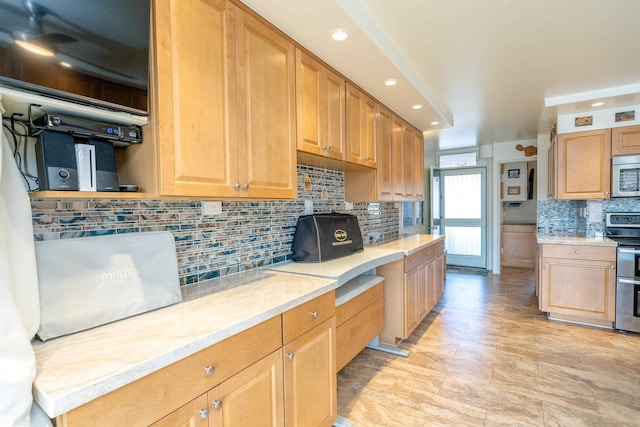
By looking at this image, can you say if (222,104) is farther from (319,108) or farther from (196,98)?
(319,108)

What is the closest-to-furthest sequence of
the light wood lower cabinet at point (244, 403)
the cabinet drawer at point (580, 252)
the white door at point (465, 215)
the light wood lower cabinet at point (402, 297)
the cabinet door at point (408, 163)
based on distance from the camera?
1. the light wood lower cabinet at point (244, 403)
2. the light wood lower cabinet at point (402, 297)
3. the cabinet drawer at point (580, 252)
4. the cabinet door at point (408, 163)
5. the white door at point (465, 215)

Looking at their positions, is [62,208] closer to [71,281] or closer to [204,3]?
[71,281]

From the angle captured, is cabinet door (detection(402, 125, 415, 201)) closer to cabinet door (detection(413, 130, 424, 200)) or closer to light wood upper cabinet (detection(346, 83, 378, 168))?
cabinet door (detection(413, 130, 424, 200))

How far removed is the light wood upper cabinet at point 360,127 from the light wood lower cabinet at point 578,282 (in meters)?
2.31

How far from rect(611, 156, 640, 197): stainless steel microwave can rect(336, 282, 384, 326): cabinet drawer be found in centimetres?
281

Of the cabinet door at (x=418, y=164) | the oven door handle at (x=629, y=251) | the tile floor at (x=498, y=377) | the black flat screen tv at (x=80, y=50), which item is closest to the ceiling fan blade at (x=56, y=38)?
→ the black flat screen tv at (x=80, y=50)

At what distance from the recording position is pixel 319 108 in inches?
80.5

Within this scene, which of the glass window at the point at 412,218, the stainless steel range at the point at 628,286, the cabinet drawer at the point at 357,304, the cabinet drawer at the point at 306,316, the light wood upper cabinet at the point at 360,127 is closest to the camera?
the cabinet drawer at the point at 306,316

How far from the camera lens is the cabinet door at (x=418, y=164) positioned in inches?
150

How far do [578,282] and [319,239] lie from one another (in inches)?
115

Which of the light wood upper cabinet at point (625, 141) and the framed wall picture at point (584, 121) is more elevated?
the framed wall picture at point (584, 121)

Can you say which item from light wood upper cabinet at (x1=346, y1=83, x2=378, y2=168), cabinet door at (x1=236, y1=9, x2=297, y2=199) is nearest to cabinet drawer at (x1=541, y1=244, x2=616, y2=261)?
light wood upper cabinet at (x1=346, y1=83, x2=378, y2=168)

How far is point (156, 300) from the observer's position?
1.22m

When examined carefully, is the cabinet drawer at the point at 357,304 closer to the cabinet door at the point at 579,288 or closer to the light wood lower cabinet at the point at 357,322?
the light wood lower cabinet at the point at 357,322
